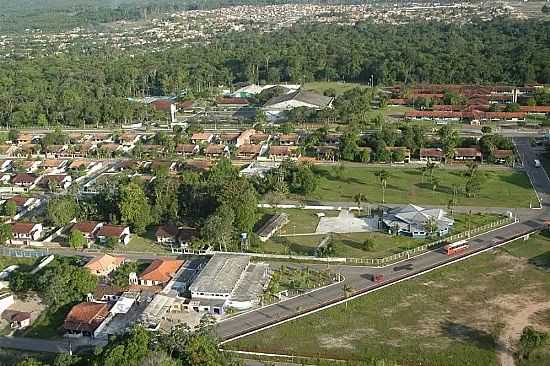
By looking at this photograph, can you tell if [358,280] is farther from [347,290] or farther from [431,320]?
[431,320]

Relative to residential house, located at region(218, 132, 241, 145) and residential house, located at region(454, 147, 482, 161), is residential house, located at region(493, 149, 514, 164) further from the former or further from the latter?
residential house, located at region(218, 132, 241, 145)

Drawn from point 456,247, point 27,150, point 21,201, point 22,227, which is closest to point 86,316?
point 22,227

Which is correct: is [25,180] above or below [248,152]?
below

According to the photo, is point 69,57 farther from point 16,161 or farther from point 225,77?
point 16,161

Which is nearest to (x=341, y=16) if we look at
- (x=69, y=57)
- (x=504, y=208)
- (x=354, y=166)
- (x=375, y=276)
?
(x=69, y=57)

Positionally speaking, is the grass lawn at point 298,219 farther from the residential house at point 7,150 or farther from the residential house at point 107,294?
the residential house at point 7,150

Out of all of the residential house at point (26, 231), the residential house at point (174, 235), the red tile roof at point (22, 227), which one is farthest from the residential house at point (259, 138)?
A: the red tile roof at point (22, 227)
